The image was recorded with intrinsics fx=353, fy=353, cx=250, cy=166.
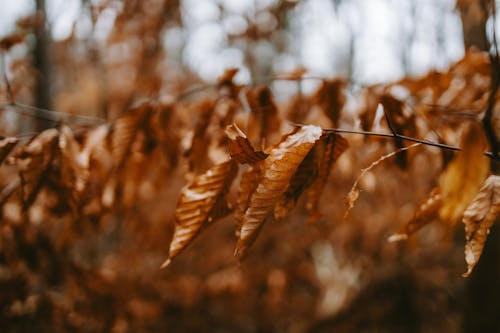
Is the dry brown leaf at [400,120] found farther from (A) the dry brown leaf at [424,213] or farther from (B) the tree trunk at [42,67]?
(B) the tree trunk at [42,67]

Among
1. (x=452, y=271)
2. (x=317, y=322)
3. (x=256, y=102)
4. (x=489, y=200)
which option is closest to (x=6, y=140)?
(x=256, y=102)

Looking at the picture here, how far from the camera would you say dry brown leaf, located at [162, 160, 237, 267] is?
0.66 meters

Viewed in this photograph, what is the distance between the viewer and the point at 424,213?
29.0 inches

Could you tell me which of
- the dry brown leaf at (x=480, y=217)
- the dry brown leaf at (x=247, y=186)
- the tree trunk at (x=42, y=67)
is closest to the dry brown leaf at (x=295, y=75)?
the dry brown leaf at (x=247, y=186)

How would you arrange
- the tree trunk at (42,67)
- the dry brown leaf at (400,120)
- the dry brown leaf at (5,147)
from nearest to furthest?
the dry brown leaf at (5,147) → the dry brown leaf at (400,120) → the tree trunk at (42,67)

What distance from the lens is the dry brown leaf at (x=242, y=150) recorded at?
0.58m

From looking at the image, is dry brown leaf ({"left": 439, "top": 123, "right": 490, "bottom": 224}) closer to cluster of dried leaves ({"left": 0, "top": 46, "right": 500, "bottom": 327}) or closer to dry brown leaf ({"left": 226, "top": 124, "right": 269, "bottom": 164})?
cluster of dried leaves ({"left": 0, "top": 46, "right": 500, "bottom": 327})

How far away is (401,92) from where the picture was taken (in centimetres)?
125

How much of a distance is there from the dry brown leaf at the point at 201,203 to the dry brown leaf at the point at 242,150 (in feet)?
0.33

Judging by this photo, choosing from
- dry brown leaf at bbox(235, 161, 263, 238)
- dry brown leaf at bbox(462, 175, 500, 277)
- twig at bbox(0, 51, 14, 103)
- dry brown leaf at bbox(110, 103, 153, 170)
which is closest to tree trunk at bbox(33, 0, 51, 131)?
twig at bbox(0, 51, 14, 103)

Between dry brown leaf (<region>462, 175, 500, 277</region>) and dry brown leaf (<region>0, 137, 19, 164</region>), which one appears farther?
dry brown leaf (<region>0, 137, 19, 164</region>)

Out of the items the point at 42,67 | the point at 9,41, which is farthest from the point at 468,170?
the point at 42,67

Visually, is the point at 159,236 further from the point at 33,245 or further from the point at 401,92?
the point at 401,92

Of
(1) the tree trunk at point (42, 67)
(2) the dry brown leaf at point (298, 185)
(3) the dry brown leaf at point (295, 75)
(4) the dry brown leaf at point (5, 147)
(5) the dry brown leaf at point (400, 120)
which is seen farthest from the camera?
(1) the tree trunk at point (42, 67)
